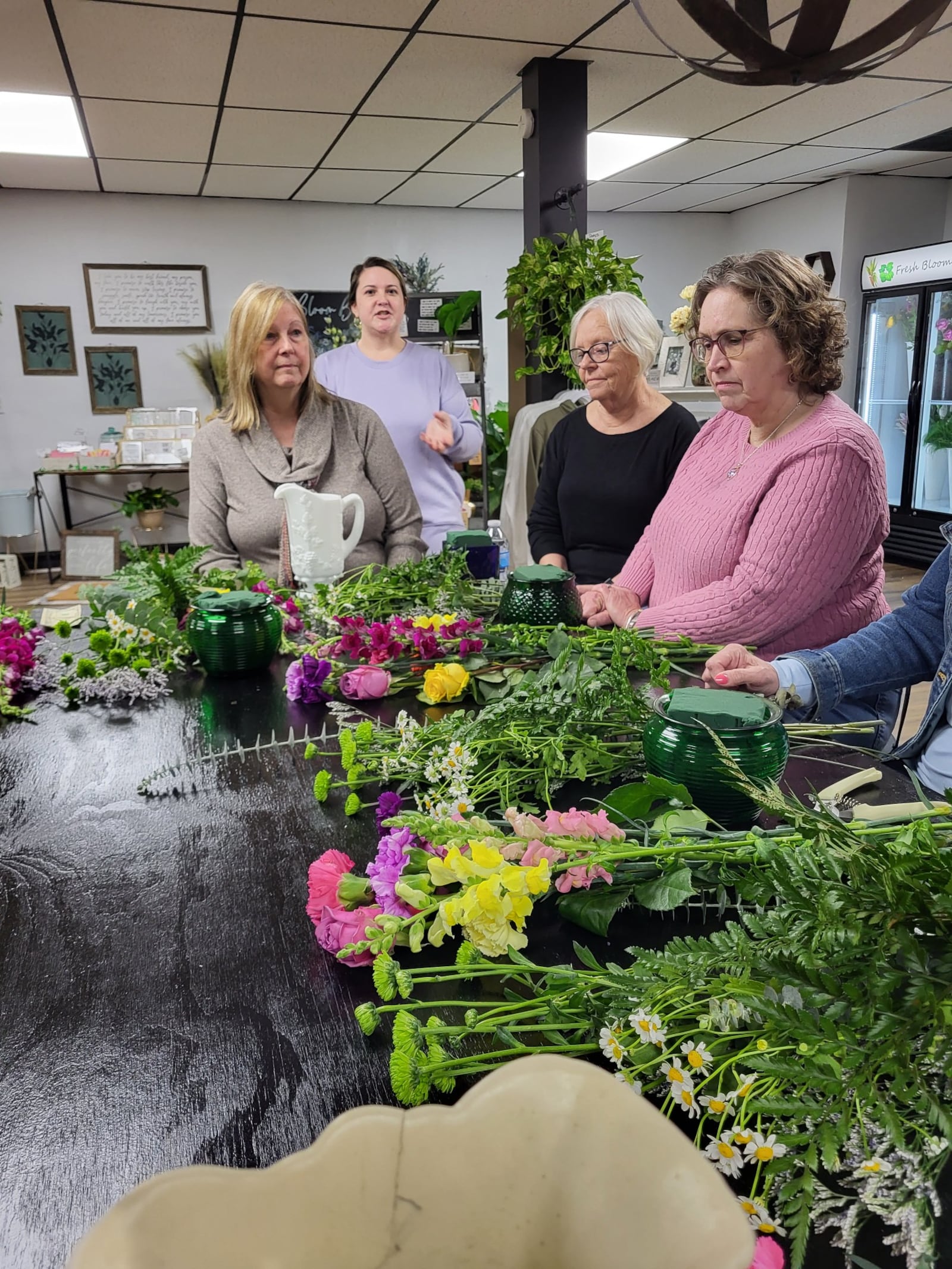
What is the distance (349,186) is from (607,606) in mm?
6074

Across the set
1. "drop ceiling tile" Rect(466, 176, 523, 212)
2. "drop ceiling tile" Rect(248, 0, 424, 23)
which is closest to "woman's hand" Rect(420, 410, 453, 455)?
"drop ceiling tile" Rect(248, 0, 424, 23)

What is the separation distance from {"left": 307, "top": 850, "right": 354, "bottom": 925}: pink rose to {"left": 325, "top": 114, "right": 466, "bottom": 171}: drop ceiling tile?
5.27 metres

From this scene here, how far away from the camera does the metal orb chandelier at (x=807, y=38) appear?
3.79 feet

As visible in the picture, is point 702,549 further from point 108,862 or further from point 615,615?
point 108,862

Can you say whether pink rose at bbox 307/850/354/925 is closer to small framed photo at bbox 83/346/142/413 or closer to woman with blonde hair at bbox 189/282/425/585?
woman with blonde hair at bbox 189/282/425/585

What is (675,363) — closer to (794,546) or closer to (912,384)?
(912,384)

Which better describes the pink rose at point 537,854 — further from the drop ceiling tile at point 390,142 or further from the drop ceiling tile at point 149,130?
the drop ceiling tile at point 390,142

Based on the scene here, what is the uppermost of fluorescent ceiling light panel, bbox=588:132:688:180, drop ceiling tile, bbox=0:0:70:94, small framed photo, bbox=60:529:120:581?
fluorescent ceiling light panel, bbox=588:132:688:180

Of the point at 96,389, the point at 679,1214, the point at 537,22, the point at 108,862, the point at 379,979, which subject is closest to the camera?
the point at 679,1214

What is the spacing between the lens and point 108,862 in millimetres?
874

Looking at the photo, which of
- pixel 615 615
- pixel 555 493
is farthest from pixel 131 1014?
pixel 555 493

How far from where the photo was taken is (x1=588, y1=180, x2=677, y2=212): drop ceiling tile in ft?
23.1

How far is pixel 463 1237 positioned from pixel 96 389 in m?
7.89

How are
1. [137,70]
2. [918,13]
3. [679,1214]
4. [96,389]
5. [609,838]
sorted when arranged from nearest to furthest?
[679,1214], [609,838], [918,13], [137,70], [96,389]
